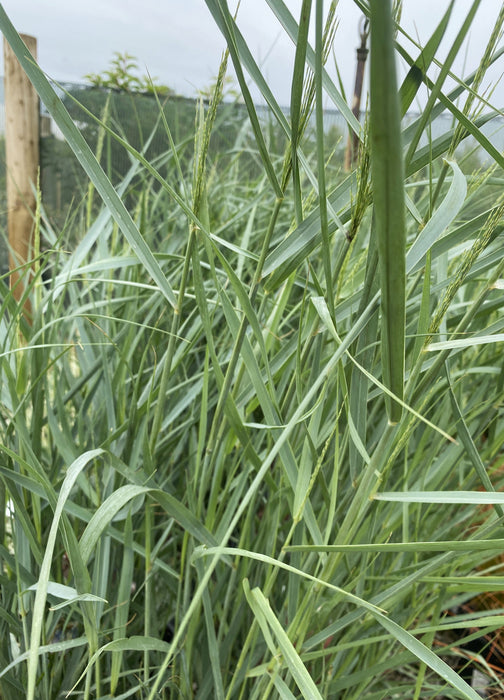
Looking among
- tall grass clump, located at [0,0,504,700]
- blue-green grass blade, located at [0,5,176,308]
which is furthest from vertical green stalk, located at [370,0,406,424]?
blue-green grass blade, located at [0,5,176,308]

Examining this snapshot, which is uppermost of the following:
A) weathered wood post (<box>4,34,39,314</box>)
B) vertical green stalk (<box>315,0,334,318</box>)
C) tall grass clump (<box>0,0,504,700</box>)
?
weathered wood post (<box>4,34,39,314</box>)

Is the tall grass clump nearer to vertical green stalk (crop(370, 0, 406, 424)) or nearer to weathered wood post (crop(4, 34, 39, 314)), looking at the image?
vertical green stalk (crop(370, 0, 406, 424))

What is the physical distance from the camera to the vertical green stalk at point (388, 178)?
0.14 meters

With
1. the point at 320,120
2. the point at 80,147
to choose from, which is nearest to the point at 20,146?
the point at 80,147

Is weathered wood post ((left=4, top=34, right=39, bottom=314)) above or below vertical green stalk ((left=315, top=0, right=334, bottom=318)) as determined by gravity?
above

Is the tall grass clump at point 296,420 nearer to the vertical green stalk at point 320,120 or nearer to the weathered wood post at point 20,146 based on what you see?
the vertical green stalk at point 320,120

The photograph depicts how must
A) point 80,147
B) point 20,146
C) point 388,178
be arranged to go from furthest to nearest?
point 20,146 → point 80,147 → point 388,178

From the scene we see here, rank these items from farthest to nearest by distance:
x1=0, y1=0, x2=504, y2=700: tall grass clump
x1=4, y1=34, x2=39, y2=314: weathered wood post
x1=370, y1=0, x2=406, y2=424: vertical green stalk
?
x1=4, y1=34, x2=39, y2=314: weathered wood post
x1=0, y1=0, x2=504, y2=700: tall grass clump
x1=370, y1=0, x2=406, y2=424: vertical green stalk

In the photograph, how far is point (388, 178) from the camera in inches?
6.4

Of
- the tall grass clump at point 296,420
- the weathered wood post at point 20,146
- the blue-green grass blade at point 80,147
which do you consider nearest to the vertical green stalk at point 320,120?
the tall grass clump at point 296,420

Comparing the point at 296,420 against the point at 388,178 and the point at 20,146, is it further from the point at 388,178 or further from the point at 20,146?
the point at 20,146

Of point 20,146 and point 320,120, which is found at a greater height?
point 20,146

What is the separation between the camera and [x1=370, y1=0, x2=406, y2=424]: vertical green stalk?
138 mm

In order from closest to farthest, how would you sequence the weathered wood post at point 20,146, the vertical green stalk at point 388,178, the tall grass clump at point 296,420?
1. the vertical green stalk at point 388,178
2. the tall grass clump at point 296,420
3. the weathered wood post at point 20,146
